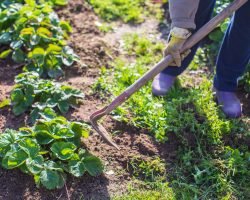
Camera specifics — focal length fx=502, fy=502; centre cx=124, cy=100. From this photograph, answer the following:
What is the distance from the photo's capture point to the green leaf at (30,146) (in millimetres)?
2812

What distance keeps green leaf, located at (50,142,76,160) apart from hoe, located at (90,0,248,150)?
23cm

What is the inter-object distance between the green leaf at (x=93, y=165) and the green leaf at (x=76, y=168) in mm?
27

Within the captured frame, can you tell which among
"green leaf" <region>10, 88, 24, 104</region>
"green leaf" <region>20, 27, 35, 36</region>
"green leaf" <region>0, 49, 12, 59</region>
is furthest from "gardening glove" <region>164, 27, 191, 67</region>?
"green leaf" <region>0, 49, 12, 59</region>

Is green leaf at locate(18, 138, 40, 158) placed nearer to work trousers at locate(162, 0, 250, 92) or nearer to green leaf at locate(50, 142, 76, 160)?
green leaf at locate(50, 142, 76, 160)

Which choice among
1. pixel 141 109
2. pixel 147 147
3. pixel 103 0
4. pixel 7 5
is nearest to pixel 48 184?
pixel 147 147

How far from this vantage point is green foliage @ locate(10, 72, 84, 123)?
10.8 feet

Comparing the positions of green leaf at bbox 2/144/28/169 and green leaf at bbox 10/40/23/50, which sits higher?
green leaf at bbox 10/40/23/50

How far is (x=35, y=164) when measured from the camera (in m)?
2.77

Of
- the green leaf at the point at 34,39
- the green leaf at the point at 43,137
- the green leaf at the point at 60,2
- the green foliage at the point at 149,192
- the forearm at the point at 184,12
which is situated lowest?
the green foliage at the point at 149,192

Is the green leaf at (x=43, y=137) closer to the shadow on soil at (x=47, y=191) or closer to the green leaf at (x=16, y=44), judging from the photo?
the shadow on soil at (x=47, y=191)

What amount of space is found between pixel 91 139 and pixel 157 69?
642mm

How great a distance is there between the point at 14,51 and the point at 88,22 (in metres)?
0.83

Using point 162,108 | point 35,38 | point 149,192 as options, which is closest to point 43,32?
point 35,38

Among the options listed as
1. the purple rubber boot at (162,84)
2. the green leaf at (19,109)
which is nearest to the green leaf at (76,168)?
the green leaf at (19,109)
